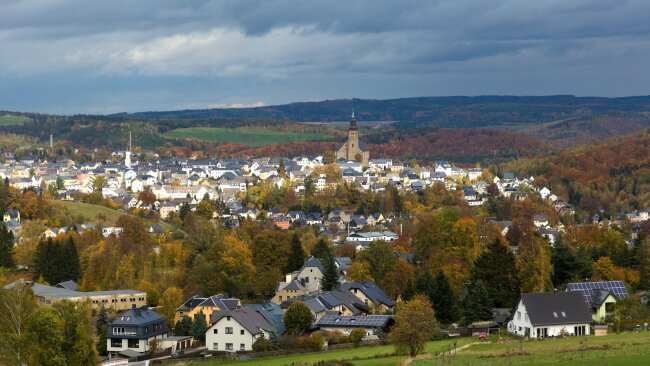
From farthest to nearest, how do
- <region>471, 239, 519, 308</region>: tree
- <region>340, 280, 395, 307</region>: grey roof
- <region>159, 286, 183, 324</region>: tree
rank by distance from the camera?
<region>340, 280, 395, 307</region>: grey roof < <region>159, 286, 183, 324</region>: tree < <region>471, 239, 519, 308</region>: tree

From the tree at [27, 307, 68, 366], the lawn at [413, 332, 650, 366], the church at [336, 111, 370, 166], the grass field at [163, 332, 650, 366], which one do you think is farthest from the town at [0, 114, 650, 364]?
the church at [336, 111, 370, 166]

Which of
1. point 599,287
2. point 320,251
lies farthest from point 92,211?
point 599,287

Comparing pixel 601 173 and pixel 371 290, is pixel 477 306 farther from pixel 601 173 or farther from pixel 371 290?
pixel 601 173

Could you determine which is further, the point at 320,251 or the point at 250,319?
the point at 320,251

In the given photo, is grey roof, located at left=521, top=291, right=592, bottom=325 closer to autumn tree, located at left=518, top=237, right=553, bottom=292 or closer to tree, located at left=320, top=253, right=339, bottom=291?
autumn tree, located at left=518, top=237, right=553, bottom=292

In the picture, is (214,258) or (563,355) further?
(214,258)

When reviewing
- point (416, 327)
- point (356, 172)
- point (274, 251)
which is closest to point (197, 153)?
point (356, 172)

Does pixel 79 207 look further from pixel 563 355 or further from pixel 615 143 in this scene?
pixel 615 143
